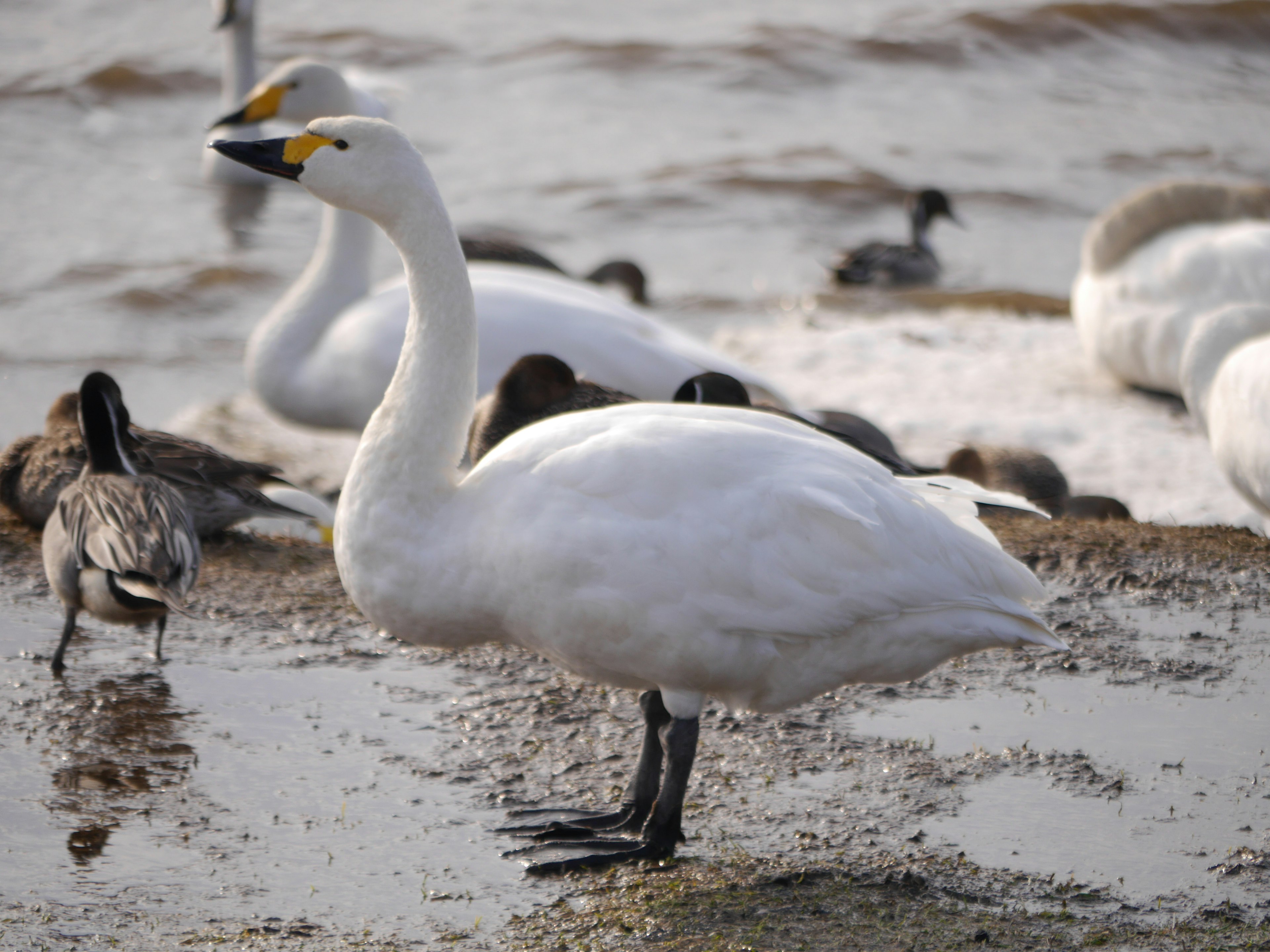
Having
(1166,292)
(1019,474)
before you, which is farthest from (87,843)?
(1166,292)

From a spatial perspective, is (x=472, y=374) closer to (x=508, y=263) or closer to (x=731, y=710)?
(x=731, y=710)

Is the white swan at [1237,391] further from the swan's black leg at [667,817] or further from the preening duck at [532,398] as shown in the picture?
the swan's black leg at [667,817]

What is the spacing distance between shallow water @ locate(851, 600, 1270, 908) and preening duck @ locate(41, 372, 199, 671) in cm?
212

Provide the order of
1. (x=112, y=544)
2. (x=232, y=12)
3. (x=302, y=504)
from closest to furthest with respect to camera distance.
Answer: (x=112, y=544) → (x=302, y=504) → (x=232, y=12)

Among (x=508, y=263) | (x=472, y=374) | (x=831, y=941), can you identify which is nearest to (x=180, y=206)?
(x=508, y=263)

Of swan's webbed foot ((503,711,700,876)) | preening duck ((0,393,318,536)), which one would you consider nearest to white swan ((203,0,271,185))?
preening duck ((0,393,318,536))

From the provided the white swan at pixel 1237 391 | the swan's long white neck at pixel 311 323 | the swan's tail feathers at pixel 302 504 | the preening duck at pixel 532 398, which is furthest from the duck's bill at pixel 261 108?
the white swan at pixel 1237 391

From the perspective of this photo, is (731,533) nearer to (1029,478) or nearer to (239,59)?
(1029,478)

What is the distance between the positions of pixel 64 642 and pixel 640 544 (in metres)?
2.16

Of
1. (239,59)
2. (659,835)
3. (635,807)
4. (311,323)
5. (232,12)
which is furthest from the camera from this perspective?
(239,59)

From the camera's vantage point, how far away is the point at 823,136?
17.0 metres

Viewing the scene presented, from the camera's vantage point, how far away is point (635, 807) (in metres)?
3.86

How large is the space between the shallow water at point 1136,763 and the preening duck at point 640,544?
475 millimetres

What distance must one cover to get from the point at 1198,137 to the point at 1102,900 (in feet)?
51.0
